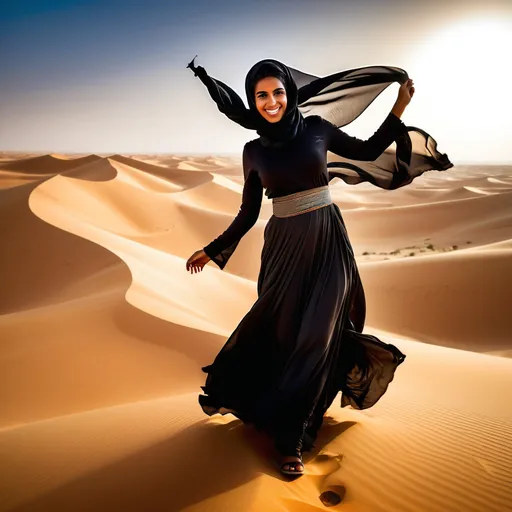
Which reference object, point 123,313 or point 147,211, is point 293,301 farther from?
point 147,211

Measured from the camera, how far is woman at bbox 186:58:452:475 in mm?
2379

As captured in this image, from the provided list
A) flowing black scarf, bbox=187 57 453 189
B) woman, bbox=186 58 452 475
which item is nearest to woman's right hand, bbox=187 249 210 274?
woman, bbox=186 58 452 475

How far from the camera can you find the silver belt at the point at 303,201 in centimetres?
252

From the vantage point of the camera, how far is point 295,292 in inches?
98.9

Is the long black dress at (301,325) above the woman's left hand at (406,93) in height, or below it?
below

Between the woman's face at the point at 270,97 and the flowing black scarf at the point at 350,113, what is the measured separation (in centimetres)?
9

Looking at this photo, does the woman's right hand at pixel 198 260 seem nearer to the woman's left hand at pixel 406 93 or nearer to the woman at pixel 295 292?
the woman at pixel 295 292

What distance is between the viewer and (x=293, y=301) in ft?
8.23

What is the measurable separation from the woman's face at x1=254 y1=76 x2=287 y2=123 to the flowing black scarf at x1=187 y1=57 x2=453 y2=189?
0.28 ft

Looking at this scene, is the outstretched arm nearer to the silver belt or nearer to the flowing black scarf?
the flowing black scarf

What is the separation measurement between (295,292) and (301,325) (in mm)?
198

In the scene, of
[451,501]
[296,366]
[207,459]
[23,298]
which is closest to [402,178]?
[296,366]

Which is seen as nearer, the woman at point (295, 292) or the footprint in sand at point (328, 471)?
the footprint in sand at point (328, 471)

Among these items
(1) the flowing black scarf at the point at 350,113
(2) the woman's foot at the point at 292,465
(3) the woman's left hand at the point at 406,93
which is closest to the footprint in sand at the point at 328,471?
(2) the woman's foot at the point at 292,465
